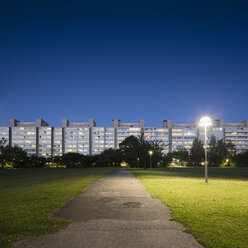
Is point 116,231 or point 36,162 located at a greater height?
point 116,231

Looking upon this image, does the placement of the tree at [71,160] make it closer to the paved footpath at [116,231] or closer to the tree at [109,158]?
the tree at [109,158]

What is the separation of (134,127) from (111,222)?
186 meters

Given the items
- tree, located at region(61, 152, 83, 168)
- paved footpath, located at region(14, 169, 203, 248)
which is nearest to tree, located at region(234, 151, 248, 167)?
tree, located at region(61, 152, 83, 168)

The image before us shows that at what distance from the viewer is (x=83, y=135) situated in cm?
18712

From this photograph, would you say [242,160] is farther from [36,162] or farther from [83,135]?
[83,135]

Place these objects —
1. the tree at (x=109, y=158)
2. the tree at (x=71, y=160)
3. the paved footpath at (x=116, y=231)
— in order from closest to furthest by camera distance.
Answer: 1. the paved footpath at (x=116, y=231)
2. the tree at (x=109, y=158)
3. the tree at (x=71, y=160)

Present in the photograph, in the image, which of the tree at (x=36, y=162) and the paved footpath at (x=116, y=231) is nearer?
the paved footpath at (x=116, y=231)

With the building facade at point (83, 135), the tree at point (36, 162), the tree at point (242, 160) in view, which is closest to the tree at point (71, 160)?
the tree at point (36, 162)

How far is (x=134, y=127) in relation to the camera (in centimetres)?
19300

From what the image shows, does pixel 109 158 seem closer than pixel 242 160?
No

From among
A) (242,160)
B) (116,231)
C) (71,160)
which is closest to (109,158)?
(71,160)

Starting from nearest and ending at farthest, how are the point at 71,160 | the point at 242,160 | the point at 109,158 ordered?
the point at 242,160
the point at 109,158
the point at 71,160

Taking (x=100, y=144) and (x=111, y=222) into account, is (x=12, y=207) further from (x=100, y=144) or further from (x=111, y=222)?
(x=100, y=144)

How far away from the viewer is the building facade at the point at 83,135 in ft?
609
